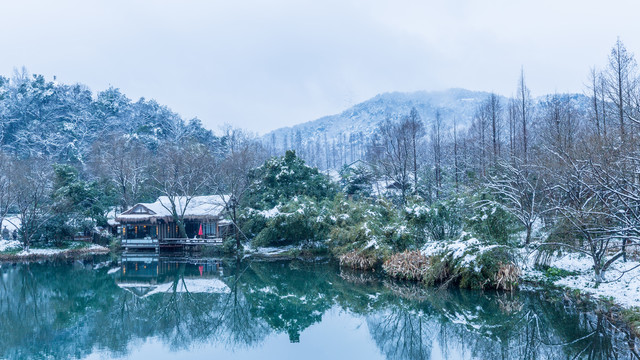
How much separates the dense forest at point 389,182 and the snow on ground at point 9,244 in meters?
0.76

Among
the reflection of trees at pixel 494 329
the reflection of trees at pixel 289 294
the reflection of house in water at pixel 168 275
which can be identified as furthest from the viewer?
the reflection of house in water at pixel 168 275

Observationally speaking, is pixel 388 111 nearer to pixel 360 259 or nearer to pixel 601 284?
pixel 360 259

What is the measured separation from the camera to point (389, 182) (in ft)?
125

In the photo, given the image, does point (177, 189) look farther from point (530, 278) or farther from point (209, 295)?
point (530, 278)

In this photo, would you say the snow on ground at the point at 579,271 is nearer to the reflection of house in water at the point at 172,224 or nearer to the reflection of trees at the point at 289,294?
the reflection of trees at the point at 289,294

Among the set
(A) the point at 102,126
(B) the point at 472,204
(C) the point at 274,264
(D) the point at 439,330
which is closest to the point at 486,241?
(B) the point at 472,204

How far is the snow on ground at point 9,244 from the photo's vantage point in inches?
929

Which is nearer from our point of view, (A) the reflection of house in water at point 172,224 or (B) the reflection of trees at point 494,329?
(B) the reflection of trees at point 494,329

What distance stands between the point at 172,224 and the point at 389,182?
743 inches

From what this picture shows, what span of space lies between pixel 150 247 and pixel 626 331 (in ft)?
80.0

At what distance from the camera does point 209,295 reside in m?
14.5

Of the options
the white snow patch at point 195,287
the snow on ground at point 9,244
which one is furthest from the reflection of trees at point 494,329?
the snow on ground at point 9,244

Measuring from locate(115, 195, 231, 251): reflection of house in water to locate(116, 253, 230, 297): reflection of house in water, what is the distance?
1829mm

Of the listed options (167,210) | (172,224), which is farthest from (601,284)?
(172,224)
